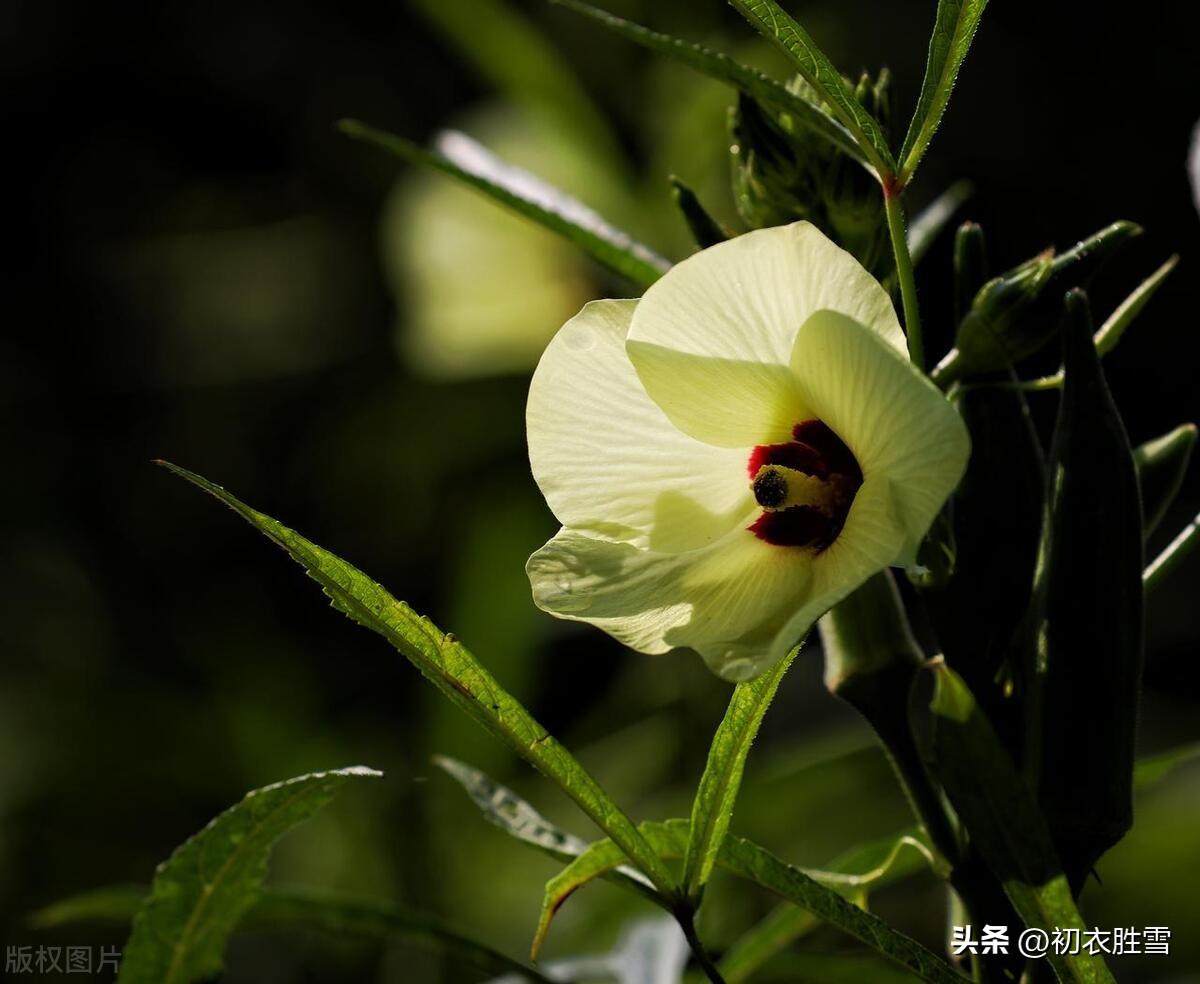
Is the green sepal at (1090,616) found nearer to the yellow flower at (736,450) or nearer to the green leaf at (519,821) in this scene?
the yellow flower at (736,450)

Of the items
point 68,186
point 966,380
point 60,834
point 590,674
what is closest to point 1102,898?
point 590,674

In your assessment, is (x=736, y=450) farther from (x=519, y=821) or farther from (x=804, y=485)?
(x=519, y=821)

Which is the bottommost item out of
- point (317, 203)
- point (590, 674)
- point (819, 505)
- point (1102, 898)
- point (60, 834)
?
point (60, 834)

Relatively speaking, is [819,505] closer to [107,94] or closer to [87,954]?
[87,954]

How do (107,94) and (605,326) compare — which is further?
(107,94)

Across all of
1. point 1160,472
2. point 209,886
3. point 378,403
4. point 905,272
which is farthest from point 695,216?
point 378,403

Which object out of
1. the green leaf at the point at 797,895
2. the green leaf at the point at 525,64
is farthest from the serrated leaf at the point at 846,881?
the green leaf at the point at 525,64

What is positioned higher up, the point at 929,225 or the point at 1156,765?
the point at 929,225

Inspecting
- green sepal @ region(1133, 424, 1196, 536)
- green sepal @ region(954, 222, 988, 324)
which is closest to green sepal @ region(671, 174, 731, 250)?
green sepal @ region(954, 222, 988, 324)
